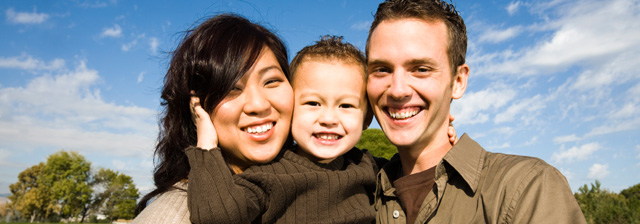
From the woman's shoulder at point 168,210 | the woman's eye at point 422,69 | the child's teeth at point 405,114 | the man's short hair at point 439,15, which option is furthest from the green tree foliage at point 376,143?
the woman's shoulder at point 168,210

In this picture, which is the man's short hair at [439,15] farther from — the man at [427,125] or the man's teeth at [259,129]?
the man's teeth at [259,129]

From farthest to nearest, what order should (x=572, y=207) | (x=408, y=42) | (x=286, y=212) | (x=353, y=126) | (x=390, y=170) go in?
(x=390, y=170) < (x=353, y=126) < (x=408, y=42) < (x=286, y=212) < (x=572, y=207)

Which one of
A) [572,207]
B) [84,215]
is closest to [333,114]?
[572,207]

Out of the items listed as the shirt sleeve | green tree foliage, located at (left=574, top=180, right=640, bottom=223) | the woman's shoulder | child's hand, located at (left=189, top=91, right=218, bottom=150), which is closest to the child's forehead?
child's hand, located at (left=189, top=91, right=218, bottom=150)

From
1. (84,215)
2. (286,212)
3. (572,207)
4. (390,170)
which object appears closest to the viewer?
(572,207)

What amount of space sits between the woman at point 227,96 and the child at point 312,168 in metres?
0.20

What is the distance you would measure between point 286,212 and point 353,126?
0.90 metres

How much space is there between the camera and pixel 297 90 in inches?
138

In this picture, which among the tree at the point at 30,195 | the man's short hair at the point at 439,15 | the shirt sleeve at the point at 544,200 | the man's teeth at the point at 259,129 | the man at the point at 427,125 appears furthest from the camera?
the tree at the point at 30,195

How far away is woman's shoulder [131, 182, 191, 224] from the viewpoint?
8.68 feet

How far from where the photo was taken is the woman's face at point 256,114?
119 inches

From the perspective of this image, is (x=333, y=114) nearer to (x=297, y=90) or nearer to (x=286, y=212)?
(x=297, y=90)

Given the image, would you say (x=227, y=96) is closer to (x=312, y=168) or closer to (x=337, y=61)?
(x=312, y=168)

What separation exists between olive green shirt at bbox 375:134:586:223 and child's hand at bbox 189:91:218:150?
1.37 m
